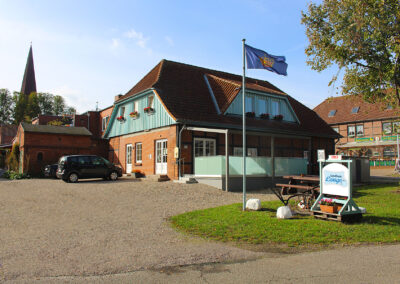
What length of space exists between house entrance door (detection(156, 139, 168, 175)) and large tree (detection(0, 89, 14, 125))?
73.0 m

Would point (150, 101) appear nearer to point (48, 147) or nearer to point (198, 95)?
point (198, 95)

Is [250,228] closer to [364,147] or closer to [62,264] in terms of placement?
[62,264]

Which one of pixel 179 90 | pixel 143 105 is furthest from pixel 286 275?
pixel 143 105

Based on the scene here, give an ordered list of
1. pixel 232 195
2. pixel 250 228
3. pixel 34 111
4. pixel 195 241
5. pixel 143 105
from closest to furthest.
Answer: pixel 195 241 < pixel 250 228 < pixel 232 195 < pixel 143 105 < pixel 34 111

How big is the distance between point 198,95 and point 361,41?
31.2 ft

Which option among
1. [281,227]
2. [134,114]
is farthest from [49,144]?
[281,227]

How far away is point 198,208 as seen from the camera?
1081 cm

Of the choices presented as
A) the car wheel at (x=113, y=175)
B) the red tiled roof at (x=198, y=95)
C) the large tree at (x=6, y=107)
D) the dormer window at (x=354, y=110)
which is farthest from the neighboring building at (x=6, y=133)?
the dormer window at (x=354, y=110)

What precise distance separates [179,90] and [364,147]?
30.7m

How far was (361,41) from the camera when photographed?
13836mm

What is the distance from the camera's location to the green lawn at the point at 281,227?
7004 mm

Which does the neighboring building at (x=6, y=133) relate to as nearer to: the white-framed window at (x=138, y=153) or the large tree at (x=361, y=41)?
the white-framed window at (x=138, y=153)

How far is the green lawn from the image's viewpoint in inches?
276

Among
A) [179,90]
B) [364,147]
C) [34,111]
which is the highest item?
[34,111]
